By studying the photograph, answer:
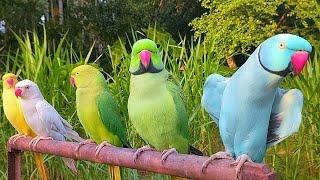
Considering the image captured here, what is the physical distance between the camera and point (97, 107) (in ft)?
5.36

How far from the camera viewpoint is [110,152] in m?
1.41

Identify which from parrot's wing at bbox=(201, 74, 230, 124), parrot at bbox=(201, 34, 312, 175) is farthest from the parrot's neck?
parrot's wing at bbox=(201, 74, 230, 124)

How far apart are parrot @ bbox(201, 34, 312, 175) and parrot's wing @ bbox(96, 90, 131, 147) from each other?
1.61 ft

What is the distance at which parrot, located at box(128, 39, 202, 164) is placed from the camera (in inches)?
54.0

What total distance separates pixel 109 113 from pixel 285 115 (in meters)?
0.66

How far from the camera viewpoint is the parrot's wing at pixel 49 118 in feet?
6.10

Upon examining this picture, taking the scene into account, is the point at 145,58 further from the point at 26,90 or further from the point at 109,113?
the point at 26,90

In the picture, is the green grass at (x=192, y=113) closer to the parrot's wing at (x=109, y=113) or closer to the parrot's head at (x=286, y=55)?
the parrot's wing at (x=109, y=113)

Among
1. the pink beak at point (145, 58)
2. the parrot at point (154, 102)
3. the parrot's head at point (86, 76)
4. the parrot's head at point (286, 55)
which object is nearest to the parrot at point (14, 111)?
the parrot's head at point (86, 76)

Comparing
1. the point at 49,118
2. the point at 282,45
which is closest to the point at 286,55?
the point at 282,45

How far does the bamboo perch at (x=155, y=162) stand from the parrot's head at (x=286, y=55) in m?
0.18

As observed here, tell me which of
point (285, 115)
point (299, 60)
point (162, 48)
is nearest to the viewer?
point (299, 60)

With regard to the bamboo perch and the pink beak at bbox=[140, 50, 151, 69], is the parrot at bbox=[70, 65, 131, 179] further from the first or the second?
the pink beak at bbox=[140, 50, 151, 69]

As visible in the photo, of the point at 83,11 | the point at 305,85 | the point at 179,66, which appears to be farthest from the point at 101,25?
the point at 305,85
